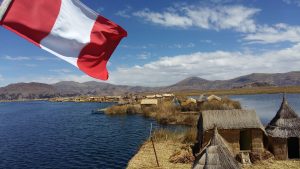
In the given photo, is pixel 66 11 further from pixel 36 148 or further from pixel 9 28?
pixel 36 148

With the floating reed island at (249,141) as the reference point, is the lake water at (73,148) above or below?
below

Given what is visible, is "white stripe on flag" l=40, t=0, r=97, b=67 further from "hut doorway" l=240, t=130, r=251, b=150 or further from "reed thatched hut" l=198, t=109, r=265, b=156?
"hut doorway" l=240, t=130, r=251, b=150

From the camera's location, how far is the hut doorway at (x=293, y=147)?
29734mm

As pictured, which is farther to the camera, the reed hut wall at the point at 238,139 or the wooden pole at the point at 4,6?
the reed hut wall at the point at 238,139

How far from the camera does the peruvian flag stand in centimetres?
718

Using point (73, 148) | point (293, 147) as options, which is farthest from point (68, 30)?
point (73, 148)

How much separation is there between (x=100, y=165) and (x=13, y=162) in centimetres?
1044

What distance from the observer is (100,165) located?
32.0 m

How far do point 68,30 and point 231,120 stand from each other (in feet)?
78.6

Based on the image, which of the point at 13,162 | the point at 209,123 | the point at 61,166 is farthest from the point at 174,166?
the point at 13,162

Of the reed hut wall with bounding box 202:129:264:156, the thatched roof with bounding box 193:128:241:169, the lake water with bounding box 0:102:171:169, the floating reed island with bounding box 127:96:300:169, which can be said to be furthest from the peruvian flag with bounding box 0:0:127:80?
the lake water with bounding box 0:102:171:169

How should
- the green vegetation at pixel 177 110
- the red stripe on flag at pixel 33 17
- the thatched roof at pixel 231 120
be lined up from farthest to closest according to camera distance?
the green vegetation at pixel 177 110, the thatched roof at pixel 231 120, the red stripe on flag at pixel 33 17

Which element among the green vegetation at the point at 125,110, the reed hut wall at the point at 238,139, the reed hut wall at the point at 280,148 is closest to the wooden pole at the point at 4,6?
the reed hut wall at the point at 238,139

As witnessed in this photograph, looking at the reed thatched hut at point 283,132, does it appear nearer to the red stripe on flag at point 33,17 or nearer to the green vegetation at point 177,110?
the red stripe on flag at point 33,17
